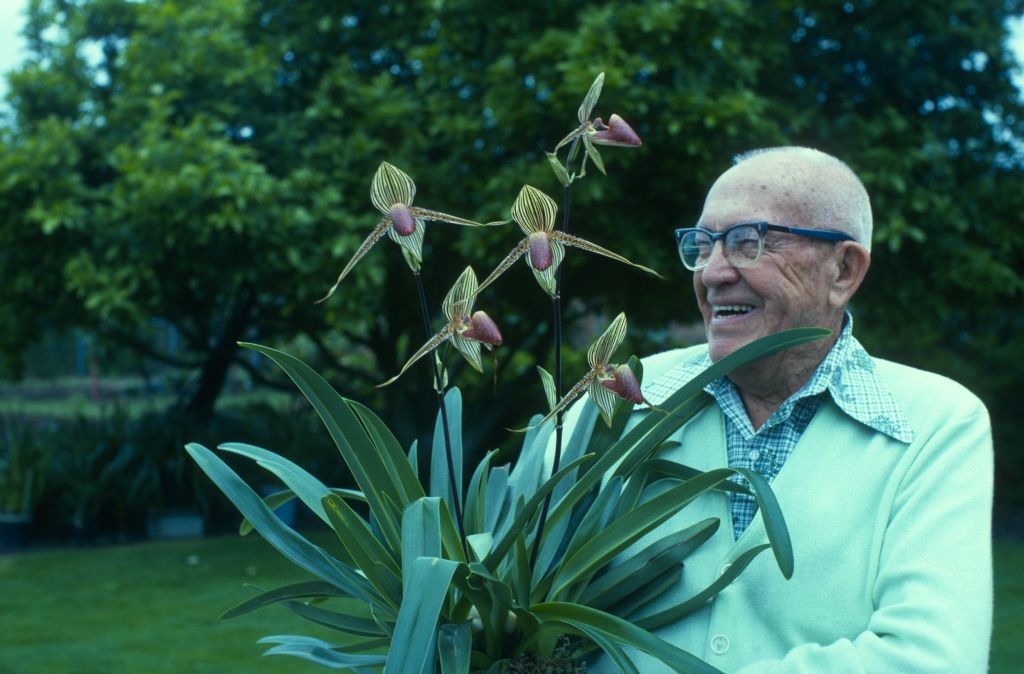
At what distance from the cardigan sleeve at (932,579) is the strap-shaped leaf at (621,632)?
22 centimetres

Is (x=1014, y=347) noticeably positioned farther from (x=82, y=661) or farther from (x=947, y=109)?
(x=82, y=661)

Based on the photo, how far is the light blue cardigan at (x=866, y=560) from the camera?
5.50ft

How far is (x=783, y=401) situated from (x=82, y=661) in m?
4.35

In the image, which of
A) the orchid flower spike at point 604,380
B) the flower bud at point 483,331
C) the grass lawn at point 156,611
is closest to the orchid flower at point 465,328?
the flower bud at point 483,331

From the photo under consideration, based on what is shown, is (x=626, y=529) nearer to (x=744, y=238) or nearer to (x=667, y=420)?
(x=667, y=420)

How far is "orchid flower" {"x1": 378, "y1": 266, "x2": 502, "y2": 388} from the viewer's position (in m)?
1.43

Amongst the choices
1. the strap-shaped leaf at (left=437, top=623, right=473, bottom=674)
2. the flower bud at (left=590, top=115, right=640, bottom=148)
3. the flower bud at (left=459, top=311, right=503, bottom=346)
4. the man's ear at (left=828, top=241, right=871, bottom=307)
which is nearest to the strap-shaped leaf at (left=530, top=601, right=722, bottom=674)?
the strap-shaped leaf at (left=437, top=623, right=473, bottom=674)

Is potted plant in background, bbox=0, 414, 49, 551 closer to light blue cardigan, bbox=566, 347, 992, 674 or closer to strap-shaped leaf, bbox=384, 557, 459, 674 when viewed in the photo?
light blue cardigan, bbox=566, 347, 992, 674

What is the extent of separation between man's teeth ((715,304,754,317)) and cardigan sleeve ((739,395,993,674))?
14.4 inches

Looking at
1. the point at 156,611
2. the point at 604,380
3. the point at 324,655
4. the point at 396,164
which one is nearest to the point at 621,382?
the point at 604,380

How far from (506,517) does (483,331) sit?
520 millimetres

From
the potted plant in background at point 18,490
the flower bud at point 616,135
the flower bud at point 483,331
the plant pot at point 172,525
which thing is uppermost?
the flower bud at point 616,135

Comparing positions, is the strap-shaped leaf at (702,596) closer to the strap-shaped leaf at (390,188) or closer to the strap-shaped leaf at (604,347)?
the strap-shaped leaf at (604,347)

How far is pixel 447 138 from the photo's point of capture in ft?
23.8
